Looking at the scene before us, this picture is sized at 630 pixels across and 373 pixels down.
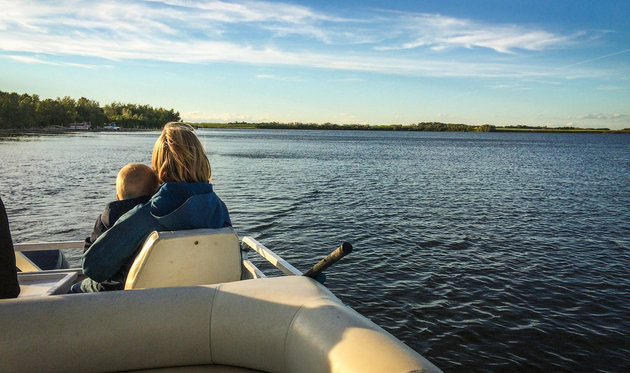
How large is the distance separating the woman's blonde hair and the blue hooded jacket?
13cm

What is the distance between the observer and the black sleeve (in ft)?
9.61

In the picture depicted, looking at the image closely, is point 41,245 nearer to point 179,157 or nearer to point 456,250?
point 179,157

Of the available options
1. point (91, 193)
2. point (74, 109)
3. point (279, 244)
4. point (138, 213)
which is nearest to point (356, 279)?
point (279, 244)

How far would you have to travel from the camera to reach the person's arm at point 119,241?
3555mm

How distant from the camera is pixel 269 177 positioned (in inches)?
1265

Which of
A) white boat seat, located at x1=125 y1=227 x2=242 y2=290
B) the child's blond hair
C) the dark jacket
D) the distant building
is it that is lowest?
white boat seat, located at x1=125 y1=227 x2=242 y2=290

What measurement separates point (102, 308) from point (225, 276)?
1.25m

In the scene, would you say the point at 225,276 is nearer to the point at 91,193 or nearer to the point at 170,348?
the point at 170,348

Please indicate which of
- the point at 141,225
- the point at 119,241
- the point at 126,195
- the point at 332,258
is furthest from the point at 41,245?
the point at 332,258

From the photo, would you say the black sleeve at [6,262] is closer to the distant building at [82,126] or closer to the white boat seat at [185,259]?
the white boat seat at [185,259]

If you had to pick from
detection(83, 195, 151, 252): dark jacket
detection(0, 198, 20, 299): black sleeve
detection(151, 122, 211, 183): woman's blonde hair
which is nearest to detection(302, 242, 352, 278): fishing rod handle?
detection(151, 122, 211, 183): woman's blonde hair

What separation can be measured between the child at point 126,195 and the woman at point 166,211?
13 cm

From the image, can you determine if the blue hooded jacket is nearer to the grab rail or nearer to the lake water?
the grab rail

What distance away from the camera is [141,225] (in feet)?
11.7
